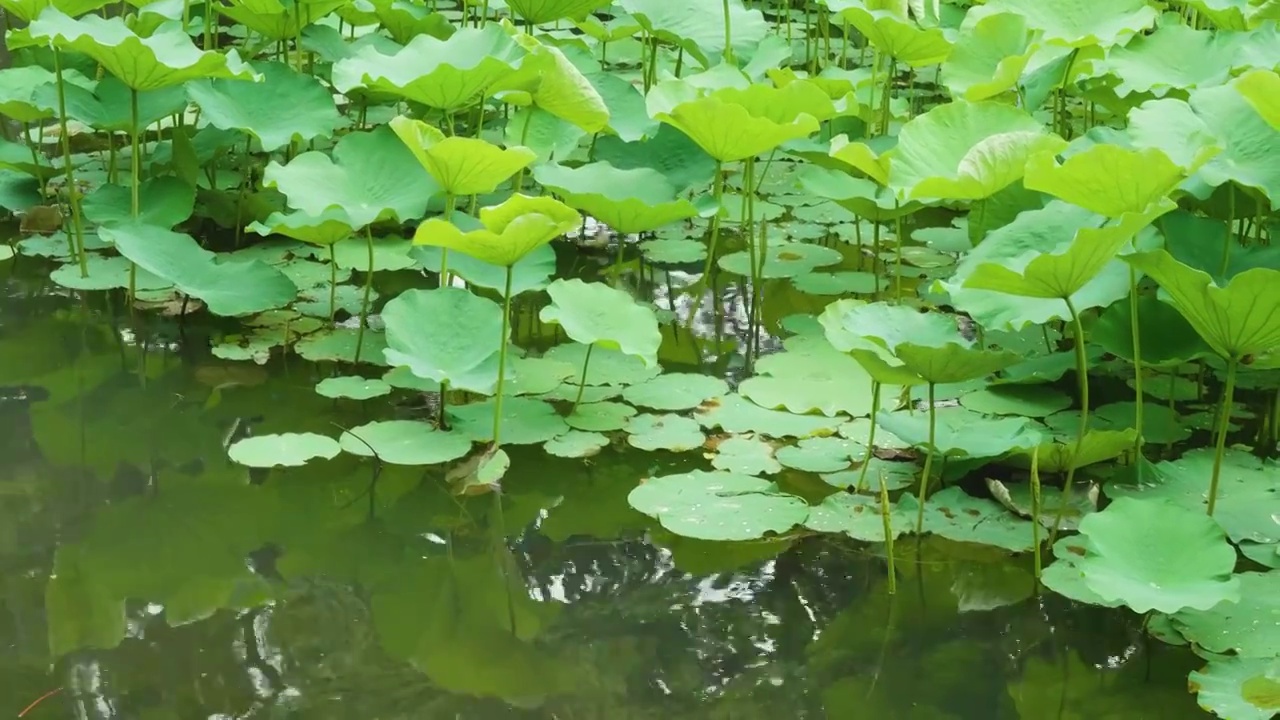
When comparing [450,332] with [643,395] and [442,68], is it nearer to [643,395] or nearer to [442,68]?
[643,395]

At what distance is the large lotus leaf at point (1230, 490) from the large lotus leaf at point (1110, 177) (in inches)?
16.4

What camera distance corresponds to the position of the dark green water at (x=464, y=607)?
1440mm

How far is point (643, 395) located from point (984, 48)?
3.31 ft

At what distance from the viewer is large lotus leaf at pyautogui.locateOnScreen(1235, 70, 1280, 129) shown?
5.25 feet

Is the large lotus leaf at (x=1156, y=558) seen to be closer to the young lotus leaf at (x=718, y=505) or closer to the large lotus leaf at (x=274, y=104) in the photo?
the young lotus leaf at (x=718, y=505)

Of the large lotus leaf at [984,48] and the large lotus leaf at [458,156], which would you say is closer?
the large lotus leaf at [458,156]

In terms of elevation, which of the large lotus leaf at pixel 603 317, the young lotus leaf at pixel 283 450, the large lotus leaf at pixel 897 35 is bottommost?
the young lotus leaf at pixel 283 450

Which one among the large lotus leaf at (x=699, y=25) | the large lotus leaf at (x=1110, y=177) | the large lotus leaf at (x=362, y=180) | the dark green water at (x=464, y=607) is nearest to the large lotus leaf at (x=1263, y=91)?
the large lotus leaf at (x=1110, y=177)

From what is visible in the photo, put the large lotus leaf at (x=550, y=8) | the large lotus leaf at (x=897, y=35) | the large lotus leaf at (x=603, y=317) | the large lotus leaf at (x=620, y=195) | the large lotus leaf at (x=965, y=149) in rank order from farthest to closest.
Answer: the large lotus leaf at (x=550, y=8), the large lotus leaf at (x=897, y=35), the large lotus leaf at (x=620, y=195), the large lotus leaf at (x=603, y=317), the large lotus leaf at (x=965, y=149)

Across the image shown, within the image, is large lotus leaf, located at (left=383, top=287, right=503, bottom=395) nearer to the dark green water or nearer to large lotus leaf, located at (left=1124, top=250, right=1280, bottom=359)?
the dark green water

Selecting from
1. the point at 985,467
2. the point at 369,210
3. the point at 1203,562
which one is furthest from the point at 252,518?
the point at 1203,562

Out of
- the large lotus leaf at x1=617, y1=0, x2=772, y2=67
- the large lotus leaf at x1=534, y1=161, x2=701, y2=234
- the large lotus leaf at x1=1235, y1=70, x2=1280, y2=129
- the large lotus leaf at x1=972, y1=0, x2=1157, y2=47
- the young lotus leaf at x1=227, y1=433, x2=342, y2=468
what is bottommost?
the young lotus leaf at x1=227, y1=433, x2=342, y2=468

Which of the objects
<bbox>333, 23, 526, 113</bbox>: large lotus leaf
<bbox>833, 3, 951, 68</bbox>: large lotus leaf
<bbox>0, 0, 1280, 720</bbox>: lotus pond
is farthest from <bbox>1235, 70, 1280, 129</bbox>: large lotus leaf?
<bbox>333, 23, 526, 113</bbox>: large lotus leaf

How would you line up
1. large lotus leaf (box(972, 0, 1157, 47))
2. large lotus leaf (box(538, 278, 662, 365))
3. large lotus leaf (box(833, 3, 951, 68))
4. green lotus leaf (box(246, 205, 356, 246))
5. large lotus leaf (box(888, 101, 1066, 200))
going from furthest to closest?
1. large lotus leaf (box(833, 3, 951, 68))
2. large lotus leaf (box(972, 0, 1157, 47))
3. green lotus leaf (box(246, 205, 356, 246))
4. large lotus leaf (box(538, 278, 662, 365))
5. large lotus leaf (box(888, 101, 1066, 200))
